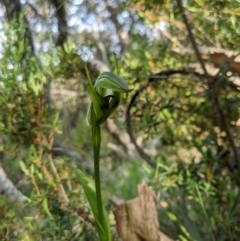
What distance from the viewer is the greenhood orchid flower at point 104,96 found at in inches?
27.8

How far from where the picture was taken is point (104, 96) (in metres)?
0.76

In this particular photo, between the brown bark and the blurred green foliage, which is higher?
the blurred green foliage

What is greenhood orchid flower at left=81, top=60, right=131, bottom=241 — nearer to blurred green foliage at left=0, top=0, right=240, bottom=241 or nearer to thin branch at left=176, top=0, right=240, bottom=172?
blurred green foliage at left=0, top=0, right=240, bottom=241

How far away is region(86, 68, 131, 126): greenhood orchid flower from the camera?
0.71 meters

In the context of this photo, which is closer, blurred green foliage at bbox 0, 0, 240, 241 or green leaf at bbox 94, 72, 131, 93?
green leaf at bbox 94, 72, 131, 93

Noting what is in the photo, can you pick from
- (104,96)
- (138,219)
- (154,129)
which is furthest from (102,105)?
(154,129)

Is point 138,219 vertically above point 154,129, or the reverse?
point 154,129

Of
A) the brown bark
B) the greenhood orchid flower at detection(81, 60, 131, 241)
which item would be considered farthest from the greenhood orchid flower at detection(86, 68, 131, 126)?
the brown bark

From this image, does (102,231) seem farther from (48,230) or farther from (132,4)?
(132,4)

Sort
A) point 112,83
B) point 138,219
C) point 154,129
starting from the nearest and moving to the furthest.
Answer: point 112,83
point 138,219
point 154,129

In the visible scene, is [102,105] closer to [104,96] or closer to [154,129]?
[104,96]

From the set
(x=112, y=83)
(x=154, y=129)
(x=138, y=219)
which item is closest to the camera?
(x=112, y=83)

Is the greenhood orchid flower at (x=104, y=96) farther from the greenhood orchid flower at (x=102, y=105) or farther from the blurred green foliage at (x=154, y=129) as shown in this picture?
the blurred green foliage at (x=154, y=129)

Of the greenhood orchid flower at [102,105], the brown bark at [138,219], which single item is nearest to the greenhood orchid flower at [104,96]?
the greenhood orchid flower at [102,105]
